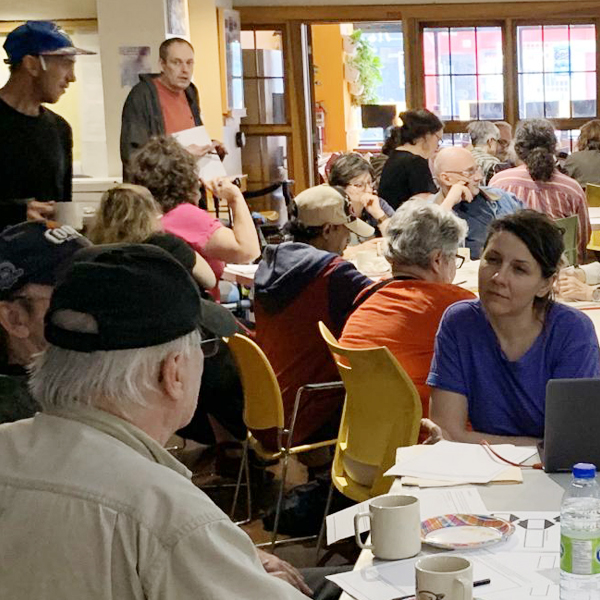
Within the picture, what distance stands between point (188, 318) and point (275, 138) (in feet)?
30.8

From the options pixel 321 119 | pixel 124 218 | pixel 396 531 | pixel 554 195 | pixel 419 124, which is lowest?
pixel 396 531

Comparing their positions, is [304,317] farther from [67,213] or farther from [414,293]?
[67,213]

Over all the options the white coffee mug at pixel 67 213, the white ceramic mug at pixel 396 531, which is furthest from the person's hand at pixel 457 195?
the white ceramic mug at pixel 396 531

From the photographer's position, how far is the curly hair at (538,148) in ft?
20.4

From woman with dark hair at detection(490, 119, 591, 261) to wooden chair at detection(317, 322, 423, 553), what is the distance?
3.25 meters

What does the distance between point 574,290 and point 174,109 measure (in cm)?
266

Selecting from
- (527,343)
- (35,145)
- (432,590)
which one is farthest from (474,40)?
(432,590)

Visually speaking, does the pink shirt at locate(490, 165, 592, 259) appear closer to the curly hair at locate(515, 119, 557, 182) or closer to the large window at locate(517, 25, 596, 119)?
the curly hair at locate(515, 119, 557, 182)

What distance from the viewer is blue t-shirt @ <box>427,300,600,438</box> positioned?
2738mm

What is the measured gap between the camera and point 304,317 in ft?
13.3

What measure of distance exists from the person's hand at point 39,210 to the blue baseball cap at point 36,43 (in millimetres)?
590

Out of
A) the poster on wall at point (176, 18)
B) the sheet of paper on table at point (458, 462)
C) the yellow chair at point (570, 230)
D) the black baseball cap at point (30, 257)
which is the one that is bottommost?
the sheet of paper on table at point (458, 462)

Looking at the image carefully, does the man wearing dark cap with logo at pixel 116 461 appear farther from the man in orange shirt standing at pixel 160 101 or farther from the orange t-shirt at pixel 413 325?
the man in orange shirt standing at pixel 160 101

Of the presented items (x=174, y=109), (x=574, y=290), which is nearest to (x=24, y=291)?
(x=574, y=290)
